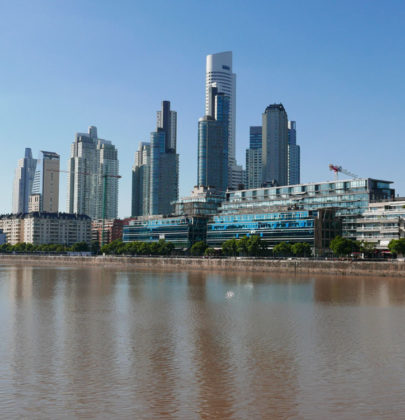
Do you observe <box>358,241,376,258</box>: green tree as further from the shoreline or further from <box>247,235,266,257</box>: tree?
<box>247,235,266,257</box>: tree

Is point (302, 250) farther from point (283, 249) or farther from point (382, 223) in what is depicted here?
point (382, 223)

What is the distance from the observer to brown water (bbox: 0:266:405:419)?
92.1 feet

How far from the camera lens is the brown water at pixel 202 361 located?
28.1 m

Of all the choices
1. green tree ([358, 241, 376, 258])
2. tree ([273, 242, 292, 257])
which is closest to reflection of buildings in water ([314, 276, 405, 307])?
green tree ([358, 241, 376, 258])

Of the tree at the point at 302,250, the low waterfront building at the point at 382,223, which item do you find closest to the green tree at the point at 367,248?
the low waterfront building at the point at 382,223

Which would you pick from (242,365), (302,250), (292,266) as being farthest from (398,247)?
(242,365)

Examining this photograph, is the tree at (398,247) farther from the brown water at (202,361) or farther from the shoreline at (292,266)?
the brown water at (202,361)

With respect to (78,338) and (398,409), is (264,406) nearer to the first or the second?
(398,409)

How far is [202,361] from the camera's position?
37469 millimetres

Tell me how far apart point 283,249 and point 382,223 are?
30.4m

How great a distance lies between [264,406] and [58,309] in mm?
42019

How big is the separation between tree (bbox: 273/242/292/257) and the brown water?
115800 millimetres

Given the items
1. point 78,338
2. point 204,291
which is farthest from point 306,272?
point 78,338

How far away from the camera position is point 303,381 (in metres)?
32.6
